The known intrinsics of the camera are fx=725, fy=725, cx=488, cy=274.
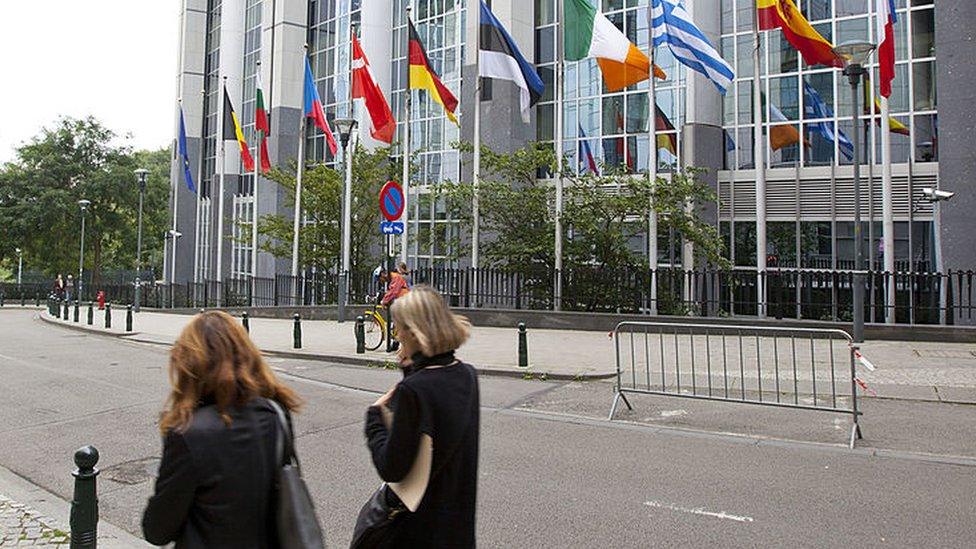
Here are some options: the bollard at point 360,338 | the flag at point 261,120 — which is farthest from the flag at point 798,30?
the flag at point 261,120

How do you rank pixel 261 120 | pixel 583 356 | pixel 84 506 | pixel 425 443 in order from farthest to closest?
pixel 261 120 < pixel 583 356 < pixel 84 506 < pixel 425 443

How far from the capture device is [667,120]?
2758 cm

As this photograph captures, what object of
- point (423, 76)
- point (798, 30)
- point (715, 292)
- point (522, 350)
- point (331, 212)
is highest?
point (423, 76)

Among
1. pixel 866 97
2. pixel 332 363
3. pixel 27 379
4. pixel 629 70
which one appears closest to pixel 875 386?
pixel 332 363

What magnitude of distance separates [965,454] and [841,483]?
209 cm

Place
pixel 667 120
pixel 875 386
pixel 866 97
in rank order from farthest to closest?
pixel 667 120
pixel 866 97
pixel 875 386

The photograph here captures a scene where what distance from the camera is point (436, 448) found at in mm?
2854

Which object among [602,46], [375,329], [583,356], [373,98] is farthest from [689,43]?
[375,329]

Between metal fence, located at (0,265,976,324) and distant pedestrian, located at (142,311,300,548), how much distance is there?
55.1 feet

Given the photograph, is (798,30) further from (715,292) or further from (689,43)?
(715,292)

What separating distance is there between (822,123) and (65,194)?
4764 cm

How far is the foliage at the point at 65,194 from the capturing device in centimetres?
4953

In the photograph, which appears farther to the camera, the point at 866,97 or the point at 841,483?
the point at 866,97

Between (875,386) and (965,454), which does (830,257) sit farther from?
A: (965,454)
